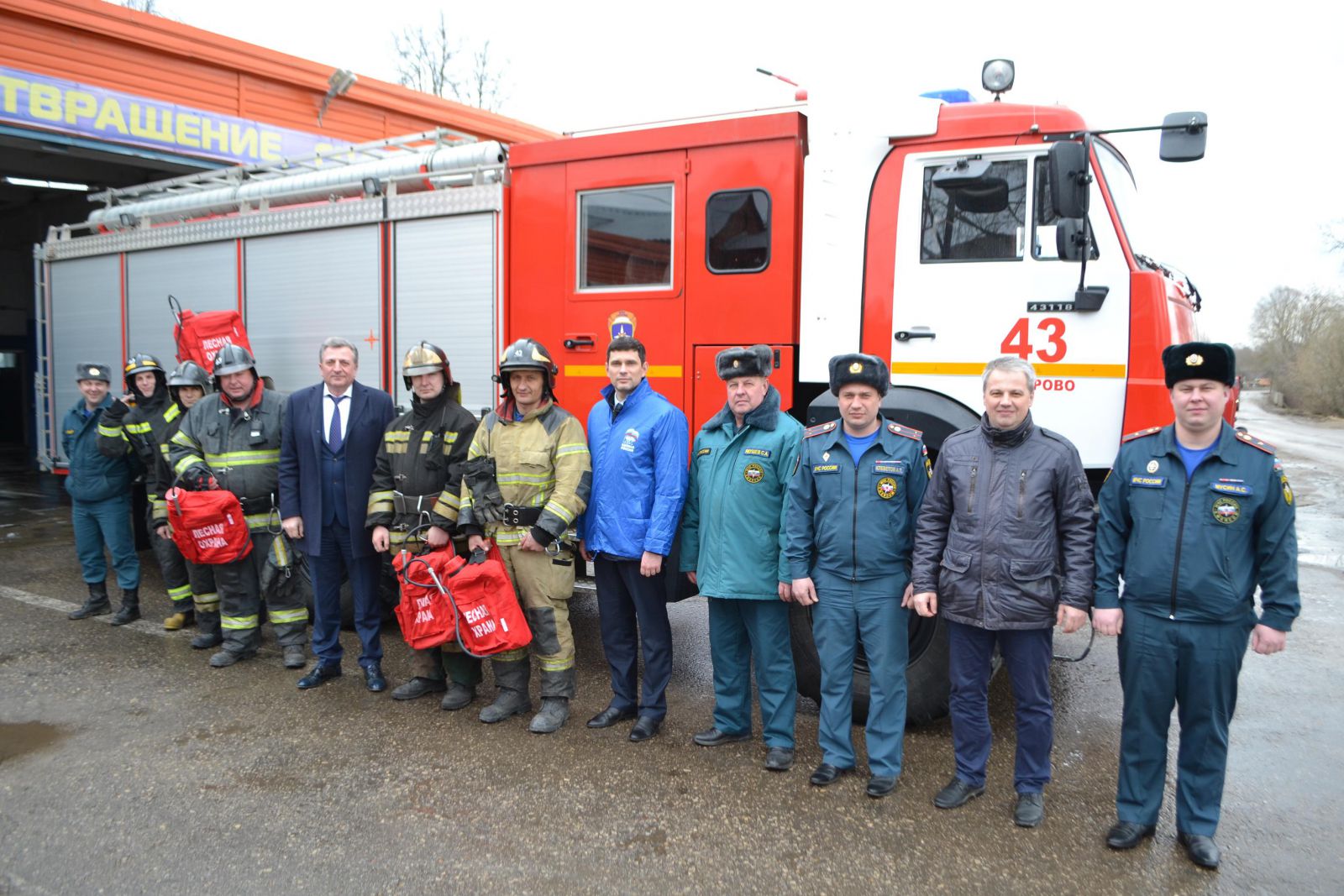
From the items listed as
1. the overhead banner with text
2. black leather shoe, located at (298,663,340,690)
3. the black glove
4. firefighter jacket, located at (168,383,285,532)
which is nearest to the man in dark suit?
black leather shoe, located at (298,663,340,690)

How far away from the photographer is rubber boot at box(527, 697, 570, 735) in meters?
4.13

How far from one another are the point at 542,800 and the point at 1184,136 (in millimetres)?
3686

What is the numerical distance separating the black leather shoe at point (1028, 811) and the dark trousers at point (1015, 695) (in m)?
0.02

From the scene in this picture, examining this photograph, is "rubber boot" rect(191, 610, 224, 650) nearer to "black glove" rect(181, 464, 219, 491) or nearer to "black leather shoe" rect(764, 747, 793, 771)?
"black glove" rect(181, 464, 219, 491)

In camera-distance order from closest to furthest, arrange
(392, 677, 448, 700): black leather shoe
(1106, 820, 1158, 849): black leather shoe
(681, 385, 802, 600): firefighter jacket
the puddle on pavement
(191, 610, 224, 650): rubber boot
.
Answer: (1106, 820, 1158, 849): black leather shoe < (681, 385, 802, 600): firefighter jacket < the puddle on pavement < (392, 677, 448, 700): black leather shoe < (191, 610, 224, 650): rubber boot

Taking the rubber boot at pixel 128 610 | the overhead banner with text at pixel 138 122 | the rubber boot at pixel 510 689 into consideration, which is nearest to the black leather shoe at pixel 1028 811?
the rubber boot at pixel 510 689

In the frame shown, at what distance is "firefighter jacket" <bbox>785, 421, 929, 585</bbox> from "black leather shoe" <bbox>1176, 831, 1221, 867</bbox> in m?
1.23

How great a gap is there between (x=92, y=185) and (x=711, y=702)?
12669 mm

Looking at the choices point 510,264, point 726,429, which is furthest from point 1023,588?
point 510,264

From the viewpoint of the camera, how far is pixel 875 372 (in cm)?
348

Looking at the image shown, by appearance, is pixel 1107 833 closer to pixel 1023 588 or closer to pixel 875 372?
pixel 1023 588

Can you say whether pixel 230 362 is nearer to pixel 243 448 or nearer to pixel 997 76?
pixel 243 448

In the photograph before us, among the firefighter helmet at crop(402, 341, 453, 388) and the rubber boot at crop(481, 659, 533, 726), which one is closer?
the rubber boot at crop(481, 659, 533, 726)

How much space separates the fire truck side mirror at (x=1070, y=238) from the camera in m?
3.86
